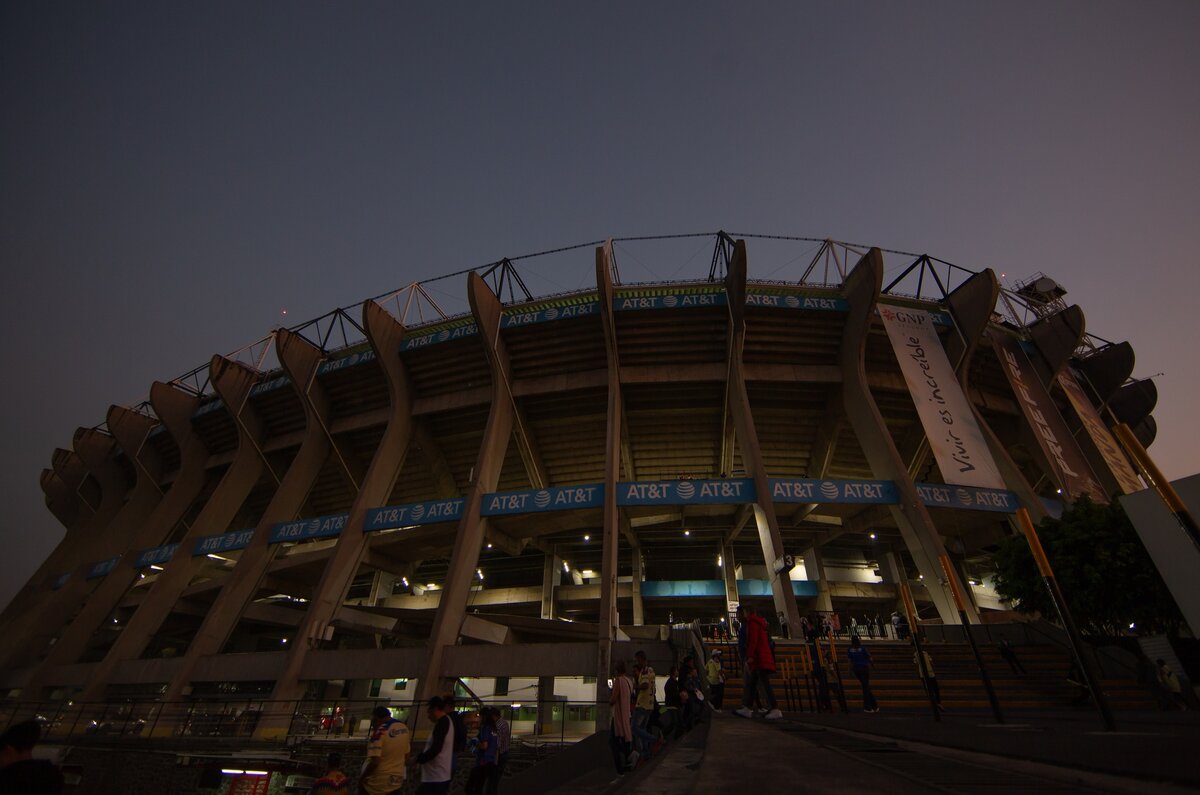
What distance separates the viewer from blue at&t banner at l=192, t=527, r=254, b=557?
24.0 metres

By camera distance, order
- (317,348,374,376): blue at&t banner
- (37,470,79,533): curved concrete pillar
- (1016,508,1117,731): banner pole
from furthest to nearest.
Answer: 1. (37,470,79,533): curved concrete pillar
2. (317,348,374,376): blue at&t banner
3. (1016,508,1117,731): banner pole

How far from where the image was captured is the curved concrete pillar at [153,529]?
24.1m

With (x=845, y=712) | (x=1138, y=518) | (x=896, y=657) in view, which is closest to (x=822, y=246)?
(x=896, y=657)

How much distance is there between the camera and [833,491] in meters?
20.2

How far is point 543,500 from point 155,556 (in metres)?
21.2

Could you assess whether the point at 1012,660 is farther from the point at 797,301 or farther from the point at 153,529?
the point at 153,529

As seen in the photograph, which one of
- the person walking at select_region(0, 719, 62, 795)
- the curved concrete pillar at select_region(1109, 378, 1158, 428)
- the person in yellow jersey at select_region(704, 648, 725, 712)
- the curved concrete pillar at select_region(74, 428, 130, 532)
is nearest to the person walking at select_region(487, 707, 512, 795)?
the person in yellow jersey at select_region(704, 648, 725, 712)

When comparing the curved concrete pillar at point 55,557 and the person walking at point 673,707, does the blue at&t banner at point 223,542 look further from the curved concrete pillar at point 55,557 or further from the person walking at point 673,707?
the person walking at point 673,707

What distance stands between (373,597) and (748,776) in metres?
33.7

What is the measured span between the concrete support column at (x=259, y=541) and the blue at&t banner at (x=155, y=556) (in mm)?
5259

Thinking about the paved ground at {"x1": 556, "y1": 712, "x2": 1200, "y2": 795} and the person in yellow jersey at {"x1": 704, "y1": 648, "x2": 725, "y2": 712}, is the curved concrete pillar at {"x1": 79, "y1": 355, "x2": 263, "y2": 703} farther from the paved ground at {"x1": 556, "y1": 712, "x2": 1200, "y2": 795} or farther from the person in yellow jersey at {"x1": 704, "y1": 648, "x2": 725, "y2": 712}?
the paved ground at {"x1": 556, "y1": 712, "x2": 1200, "y2": 795}

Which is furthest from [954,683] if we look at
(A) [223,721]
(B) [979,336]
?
(A) [223,721]

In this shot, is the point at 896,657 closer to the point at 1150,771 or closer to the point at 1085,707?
the point at 1085,707

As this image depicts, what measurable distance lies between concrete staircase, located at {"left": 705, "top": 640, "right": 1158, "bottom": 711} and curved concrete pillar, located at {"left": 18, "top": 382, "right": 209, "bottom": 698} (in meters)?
→ 29.9
